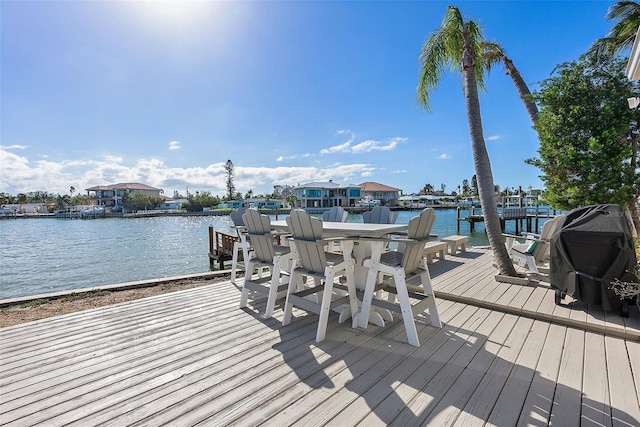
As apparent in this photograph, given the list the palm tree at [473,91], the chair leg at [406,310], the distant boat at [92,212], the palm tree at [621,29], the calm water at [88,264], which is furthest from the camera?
the distant boat at [92,212]

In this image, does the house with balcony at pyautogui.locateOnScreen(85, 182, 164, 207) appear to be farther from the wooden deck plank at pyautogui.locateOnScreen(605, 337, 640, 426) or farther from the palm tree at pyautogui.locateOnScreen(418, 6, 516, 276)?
the wooden deck plank at pyautogui.locateOnScreen(605, 337, 640, 426)

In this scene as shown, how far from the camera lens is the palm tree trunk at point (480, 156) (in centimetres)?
398

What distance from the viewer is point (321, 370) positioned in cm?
186

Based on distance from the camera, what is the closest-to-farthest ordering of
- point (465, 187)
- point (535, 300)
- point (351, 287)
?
1. point (351, 287)
2. point (535, 300)
3. point (465, 187)

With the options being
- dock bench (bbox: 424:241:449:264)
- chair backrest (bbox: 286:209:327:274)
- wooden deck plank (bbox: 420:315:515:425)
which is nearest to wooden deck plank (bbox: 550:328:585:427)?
wooden deck plank (bbox: 420:315:515:425)

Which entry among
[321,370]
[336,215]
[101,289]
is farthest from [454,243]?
[101,289]

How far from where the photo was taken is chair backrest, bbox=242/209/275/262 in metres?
3.01

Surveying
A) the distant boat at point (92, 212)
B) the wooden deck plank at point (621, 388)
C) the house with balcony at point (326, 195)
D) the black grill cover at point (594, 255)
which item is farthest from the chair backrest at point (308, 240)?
the distant boat at point (92, 212)

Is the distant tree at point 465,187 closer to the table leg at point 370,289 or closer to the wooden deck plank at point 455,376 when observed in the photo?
the wooden deck plank at point 455,376

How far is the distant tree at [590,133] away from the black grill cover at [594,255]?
4.34 m

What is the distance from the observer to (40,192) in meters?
74.1

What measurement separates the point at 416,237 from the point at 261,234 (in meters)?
1.62

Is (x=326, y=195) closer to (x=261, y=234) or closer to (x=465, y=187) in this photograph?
(x=261, y=234)

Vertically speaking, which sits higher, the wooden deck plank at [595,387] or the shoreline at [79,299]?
the wooden deck plank at [595,387]
